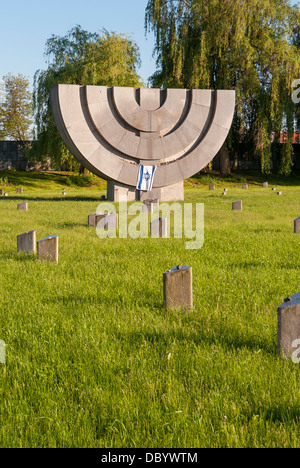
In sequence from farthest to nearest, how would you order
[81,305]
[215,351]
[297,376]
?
[81,305] < [215,351] < [297,376]

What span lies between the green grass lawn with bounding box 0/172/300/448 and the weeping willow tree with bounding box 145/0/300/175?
2233 centimetres

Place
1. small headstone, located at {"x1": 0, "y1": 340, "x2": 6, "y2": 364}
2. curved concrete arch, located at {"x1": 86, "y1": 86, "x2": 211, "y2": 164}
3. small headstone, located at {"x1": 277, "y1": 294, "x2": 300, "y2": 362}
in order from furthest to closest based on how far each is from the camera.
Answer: curved concrete arch, located at {"x1": 86, "y1": 86, "x2": 211, "y2": 164}
small headstone, located at {"x1": 0, "y1": 340, "x2": 6, "y2": 364}
small headstone, located at {"x1": 277, "y1": 294, "x2": 300, "y2": 362}

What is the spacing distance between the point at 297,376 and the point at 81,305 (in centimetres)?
200

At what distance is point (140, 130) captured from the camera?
1602cm

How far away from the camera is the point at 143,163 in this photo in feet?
53.7

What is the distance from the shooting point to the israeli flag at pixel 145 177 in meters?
16.3

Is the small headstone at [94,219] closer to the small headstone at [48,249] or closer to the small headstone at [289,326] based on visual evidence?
the small headstone at [48,249]

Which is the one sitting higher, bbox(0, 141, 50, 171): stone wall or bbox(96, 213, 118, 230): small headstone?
bbox(0, 141, 50, 171): stone wall

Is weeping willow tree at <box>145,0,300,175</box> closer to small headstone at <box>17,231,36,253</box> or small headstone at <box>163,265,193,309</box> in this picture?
small headstone at <box>17,231,36,253</box>

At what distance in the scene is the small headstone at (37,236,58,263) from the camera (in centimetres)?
580

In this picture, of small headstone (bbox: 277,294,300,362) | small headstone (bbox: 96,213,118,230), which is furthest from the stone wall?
small headstone (bbox: 277,294,300,362)

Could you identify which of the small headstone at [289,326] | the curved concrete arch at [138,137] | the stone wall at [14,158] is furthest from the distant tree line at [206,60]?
the small headstone at [289,326]
